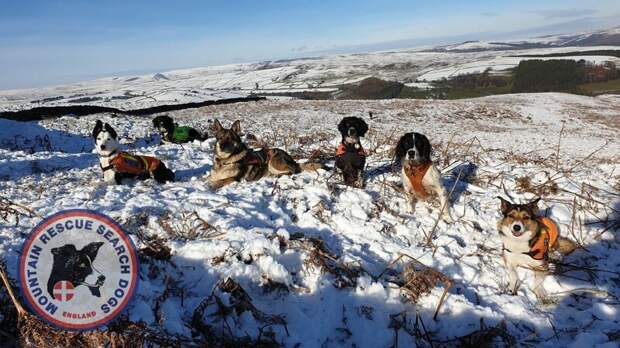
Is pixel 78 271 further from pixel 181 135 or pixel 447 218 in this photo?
pixel 181 135

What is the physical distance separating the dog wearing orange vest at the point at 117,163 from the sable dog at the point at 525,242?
21.0ft

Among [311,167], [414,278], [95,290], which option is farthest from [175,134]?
[414,278]

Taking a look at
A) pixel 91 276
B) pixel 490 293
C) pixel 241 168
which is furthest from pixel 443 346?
pixel 241 168

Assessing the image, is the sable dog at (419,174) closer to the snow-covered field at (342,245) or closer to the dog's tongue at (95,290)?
the snow-covered field at (342,245)

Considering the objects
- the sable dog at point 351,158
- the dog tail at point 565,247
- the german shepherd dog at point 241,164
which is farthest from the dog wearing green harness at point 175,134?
the dog tail at point 565,247

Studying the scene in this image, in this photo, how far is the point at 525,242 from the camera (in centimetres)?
486

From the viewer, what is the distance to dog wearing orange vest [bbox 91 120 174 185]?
7477 millimetres

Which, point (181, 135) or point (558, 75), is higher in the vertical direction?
point (181, 135)

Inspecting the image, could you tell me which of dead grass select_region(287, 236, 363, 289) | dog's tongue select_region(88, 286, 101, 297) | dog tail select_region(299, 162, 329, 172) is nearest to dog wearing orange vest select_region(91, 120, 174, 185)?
dog tail select_region(299, 162, 329, 172)

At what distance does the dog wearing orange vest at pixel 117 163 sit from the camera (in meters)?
7.48

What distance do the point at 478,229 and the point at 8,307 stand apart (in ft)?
19.8

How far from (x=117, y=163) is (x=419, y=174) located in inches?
224

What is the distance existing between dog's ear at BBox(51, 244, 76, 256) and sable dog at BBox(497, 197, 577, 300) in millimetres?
4968

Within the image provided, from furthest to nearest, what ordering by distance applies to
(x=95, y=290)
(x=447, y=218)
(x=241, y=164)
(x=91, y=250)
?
(x=241, y=164)
(x=447, y=218)
(x=91, y=250)
(x=95, y=290)
